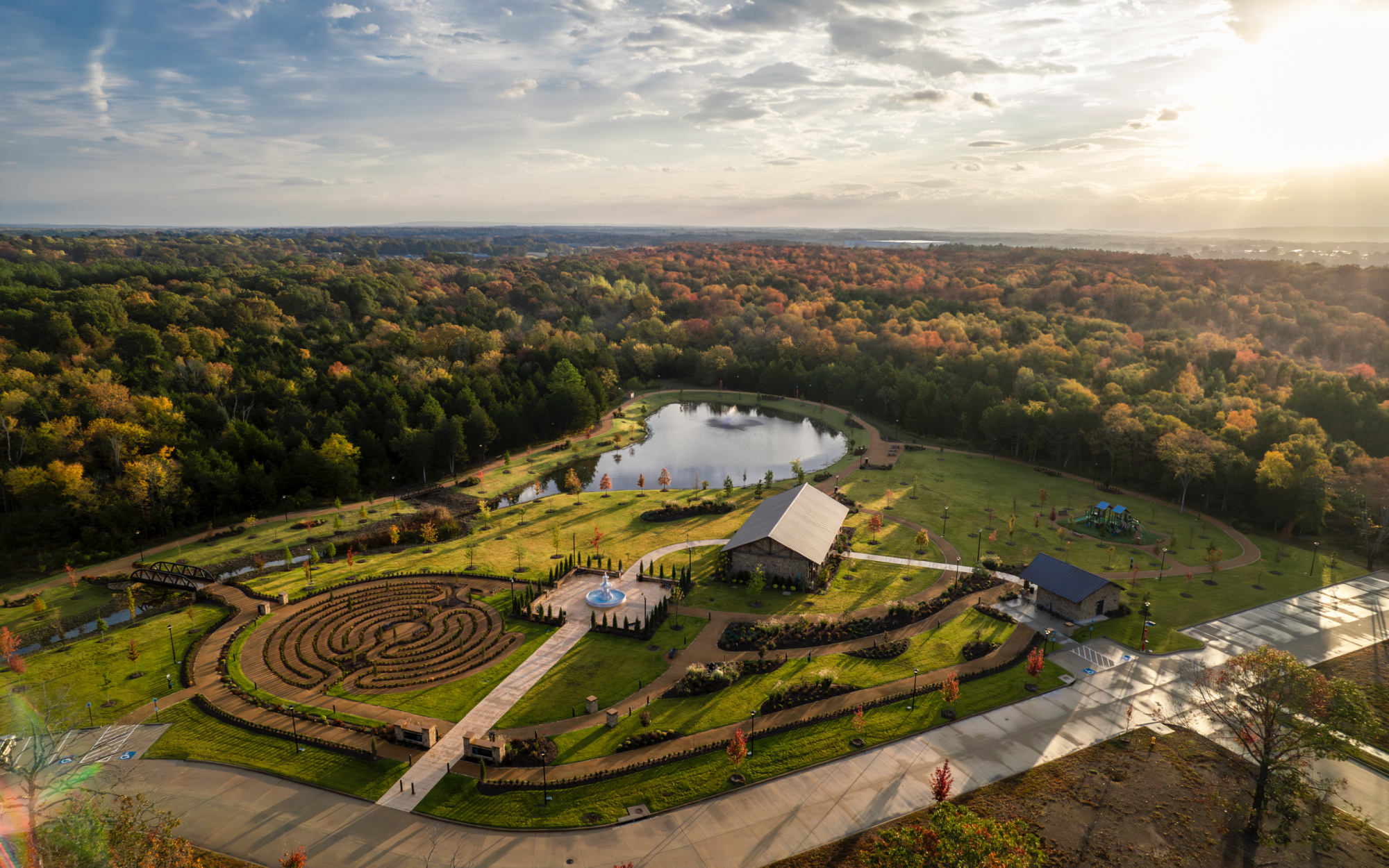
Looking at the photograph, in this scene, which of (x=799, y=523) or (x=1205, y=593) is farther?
(x=799, y=523)

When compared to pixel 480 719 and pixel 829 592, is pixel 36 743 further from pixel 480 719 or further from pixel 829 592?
pixel 829 592

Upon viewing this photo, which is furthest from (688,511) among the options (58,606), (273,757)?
(58,606)

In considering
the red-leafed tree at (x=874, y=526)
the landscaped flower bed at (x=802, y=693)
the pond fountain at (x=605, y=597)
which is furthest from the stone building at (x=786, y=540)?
the landscaped flower bed at (x=802, y=693)

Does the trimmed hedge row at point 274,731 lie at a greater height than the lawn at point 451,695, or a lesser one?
greater

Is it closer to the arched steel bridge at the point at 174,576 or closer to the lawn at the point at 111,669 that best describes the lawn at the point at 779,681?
the lawn at the point at 111,669

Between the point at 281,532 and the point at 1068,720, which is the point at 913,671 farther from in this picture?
the point at 281,532

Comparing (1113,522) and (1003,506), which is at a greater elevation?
(1113,522)

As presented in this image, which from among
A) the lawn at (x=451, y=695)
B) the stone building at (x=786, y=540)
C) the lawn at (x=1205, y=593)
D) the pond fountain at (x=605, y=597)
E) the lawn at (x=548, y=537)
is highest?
the stone building at (x=786, y=540)

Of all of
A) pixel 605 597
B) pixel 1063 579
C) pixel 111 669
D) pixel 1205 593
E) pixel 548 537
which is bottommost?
pixel 1205 593
